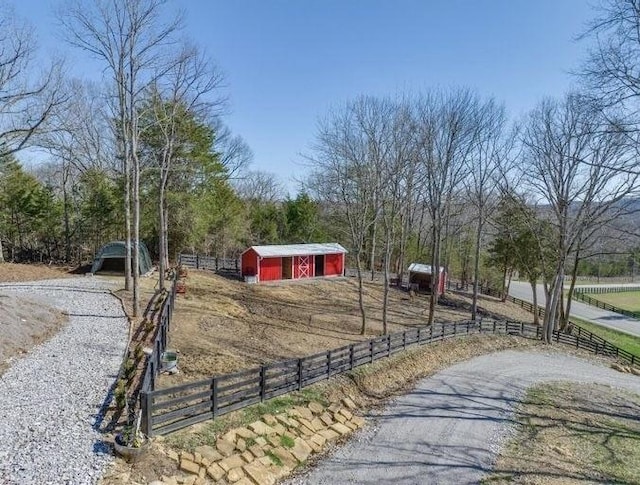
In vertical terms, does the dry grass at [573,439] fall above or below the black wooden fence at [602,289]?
below

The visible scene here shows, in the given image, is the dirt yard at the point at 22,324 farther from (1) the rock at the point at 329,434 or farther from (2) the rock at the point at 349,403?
(2) the rock at the point at 349,403

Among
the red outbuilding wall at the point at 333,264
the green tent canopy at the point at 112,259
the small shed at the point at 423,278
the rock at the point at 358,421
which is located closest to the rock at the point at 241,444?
the rock at the point at 358,421

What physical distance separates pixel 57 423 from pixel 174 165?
2021 cm

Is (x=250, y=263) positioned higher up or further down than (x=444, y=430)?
higher up

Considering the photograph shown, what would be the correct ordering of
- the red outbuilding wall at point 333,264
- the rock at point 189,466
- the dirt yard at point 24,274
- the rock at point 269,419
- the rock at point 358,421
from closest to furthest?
the rock at point 189,466
the rock at point 269,419
the rock at point 358,421
the dirt yard at point 24,274
the red outbuilding wall at point 333,264

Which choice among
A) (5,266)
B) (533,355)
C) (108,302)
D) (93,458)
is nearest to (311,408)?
(93,458)

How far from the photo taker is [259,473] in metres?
7.31

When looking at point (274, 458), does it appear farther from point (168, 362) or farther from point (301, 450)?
point (168, 362)

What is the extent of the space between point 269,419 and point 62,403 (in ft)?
13.1

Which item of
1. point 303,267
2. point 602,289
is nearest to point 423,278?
point 303,267

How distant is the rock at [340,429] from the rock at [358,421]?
1.25 ft

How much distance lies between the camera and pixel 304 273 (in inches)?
1158

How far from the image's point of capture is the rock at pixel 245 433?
26.7ft

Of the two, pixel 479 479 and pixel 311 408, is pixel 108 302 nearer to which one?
pixel 311 408
